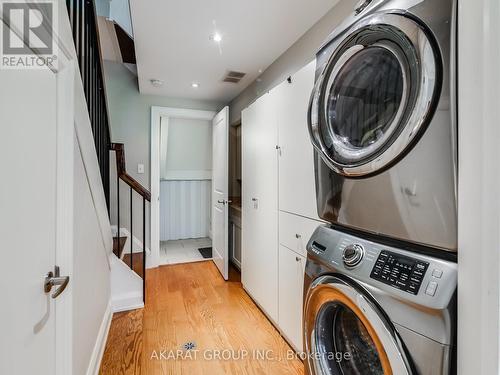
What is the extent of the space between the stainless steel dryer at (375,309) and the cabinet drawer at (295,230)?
0.41 m

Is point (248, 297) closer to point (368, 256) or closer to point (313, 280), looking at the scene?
point (313, 280)

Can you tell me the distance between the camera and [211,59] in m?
2.43

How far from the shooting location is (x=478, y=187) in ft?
1.81

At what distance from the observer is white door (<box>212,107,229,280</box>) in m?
3.00

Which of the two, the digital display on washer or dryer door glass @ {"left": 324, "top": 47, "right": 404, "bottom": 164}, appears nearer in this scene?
the digital display on washer

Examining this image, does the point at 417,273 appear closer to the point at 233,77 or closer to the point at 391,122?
the point at 391,122

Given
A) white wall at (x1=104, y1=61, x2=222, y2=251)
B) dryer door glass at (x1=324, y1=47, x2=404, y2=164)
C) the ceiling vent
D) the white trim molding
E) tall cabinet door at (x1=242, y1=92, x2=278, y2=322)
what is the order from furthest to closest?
white wall at (x1=104, y1=61, x2=222, y2=251)
the ceiling vent
tall cabinet door at (x1=242, y1=92, x2=278, y2=322)
dryer door glass at (x1=324, y1=47, x2=404, y2=164)
the white trim molding

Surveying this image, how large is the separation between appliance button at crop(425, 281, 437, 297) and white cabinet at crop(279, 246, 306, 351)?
94 cm

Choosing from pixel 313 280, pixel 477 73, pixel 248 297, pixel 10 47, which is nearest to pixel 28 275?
pixel 10 47

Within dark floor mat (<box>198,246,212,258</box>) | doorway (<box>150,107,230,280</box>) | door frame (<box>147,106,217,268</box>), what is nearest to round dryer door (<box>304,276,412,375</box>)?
doorway (<box>150,107,230,280</box>)

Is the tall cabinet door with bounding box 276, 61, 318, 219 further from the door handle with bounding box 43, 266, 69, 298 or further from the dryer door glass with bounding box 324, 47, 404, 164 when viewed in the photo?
the door handle with bounding box 43, 266, 69, 298

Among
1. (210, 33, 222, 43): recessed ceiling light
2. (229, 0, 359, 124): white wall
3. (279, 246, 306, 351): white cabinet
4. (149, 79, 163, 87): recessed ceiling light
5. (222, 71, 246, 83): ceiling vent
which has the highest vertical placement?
(222, 71, 246, 83): ceiling vent

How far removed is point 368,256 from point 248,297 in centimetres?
203

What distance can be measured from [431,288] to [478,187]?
27cm
